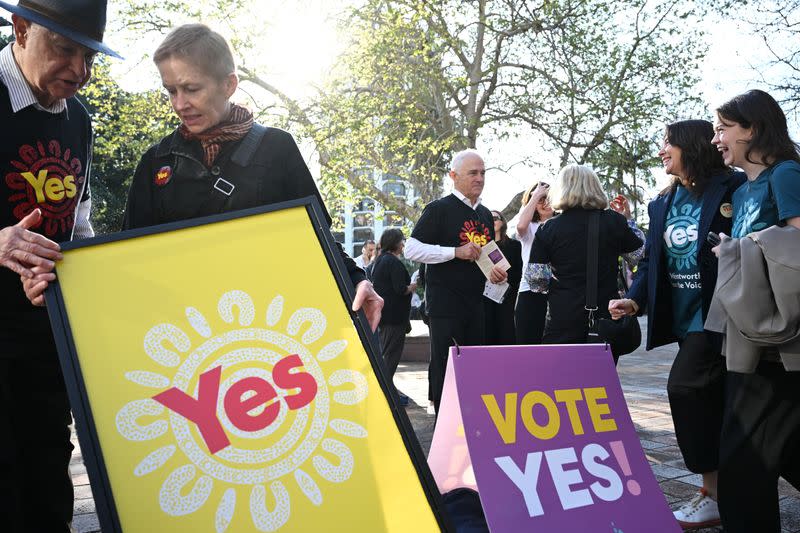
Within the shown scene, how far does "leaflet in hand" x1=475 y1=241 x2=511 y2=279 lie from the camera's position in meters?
5.66

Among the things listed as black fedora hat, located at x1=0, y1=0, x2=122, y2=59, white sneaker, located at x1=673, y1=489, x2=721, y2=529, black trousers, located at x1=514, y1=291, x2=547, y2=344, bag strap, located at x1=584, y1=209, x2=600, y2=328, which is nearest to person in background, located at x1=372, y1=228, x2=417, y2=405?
black trousers, located at x1=514, y1=291, x2=547, y2=344

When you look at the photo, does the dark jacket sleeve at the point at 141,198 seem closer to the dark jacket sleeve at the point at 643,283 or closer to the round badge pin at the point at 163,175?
the round badge pin at the point at 163,175

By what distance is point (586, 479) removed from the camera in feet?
9.44

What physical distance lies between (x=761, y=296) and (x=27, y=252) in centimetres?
250

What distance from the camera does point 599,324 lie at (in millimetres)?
4555

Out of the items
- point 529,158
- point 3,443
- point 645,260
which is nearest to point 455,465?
point 3,443

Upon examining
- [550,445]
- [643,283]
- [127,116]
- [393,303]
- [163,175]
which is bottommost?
[393,303]

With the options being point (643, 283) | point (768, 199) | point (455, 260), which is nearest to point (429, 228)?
point (455, 260)

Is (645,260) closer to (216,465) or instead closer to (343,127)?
(216,465)

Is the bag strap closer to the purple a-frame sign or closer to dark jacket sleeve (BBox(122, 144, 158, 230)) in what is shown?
the purple a-frame sign

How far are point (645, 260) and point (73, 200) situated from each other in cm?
317

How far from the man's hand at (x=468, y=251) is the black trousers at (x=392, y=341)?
10.3 ft

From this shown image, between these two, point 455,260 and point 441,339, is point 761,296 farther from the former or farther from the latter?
point 455,260

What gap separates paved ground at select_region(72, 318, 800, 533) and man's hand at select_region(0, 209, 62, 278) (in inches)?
88.5
